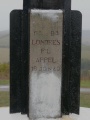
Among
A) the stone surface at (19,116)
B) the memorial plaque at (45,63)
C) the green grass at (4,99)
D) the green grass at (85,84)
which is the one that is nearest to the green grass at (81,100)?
the green grass at (4,99)

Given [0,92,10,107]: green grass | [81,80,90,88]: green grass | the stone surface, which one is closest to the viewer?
the stone surface

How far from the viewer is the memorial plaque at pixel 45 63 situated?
7.84 meters

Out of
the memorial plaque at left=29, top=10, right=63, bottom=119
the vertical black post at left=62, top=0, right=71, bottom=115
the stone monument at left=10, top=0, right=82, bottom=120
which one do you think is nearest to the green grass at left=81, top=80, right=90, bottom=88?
the stone monument at left=10, top=0, right=82, bottom=120

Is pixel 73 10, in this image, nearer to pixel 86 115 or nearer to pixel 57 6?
pixel 57 6

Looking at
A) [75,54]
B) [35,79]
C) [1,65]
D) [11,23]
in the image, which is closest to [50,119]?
[35,79]

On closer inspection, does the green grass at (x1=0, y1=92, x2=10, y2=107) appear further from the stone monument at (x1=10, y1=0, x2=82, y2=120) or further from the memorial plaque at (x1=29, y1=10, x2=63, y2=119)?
the memorial plaque at (x1=29, y1=10, x2=63, y2=119)

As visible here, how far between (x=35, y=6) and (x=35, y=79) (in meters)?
1.30

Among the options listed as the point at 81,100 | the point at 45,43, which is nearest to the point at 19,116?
the point at 45,43

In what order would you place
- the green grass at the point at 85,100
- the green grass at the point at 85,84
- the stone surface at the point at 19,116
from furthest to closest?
the green grass at the point at 85,84
the green grass at the point at 85,100
the stone surface at the point at 19,116

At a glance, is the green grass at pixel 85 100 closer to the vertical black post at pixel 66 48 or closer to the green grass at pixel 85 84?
the green grass at pixel 85 84

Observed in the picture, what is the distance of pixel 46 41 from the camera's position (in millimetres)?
7875

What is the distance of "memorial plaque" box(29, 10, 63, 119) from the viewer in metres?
7.84

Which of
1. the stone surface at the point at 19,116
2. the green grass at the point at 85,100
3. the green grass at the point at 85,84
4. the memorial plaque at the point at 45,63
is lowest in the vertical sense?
the green grass at the point at 85,84

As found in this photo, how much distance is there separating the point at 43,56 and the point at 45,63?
0.13 meters
